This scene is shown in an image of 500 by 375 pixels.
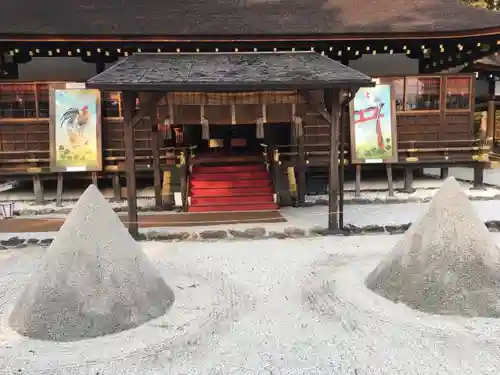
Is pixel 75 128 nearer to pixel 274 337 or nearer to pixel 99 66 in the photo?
pixel 99 66

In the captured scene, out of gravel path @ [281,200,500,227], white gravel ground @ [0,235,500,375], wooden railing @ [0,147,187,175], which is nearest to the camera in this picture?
white gravel ground @ [0,235,500,375]

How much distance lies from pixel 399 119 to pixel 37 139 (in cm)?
1003

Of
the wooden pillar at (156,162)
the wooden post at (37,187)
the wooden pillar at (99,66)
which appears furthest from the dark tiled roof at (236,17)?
the wooden post at (37,187)

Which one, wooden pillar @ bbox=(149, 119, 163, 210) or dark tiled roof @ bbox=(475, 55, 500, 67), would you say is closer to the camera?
wooden pillar @ bbox=(149, 119, 163, 210)

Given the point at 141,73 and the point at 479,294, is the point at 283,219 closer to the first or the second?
the point at 141,73

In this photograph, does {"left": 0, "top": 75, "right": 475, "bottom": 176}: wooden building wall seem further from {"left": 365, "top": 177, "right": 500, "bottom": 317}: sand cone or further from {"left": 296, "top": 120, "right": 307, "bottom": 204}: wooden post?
{"left": 365, "top": 177, "right": 500, "bottom": 317}: sand cone

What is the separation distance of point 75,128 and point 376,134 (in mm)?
7957

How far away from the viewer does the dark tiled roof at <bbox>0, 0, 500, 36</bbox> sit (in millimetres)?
11047

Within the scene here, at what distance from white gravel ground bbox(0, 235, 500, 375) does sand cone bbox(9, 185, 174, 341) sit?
0.15 meters

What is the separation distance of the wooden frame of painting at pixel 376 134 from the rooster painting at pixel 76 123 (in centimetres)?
704

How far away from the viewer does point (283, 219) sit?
9.43m

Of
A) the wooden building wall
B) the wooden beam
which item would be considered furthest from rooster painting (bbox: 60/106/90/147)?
the wooden beam

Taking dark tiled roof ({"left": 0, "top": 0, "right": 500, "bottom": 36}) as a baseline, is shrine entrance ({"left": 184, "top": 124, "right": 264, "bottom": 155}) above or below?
below

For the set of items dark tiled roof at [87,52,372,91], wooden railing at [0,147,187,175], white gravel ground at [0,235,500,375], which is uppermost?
dark tiled roof at [87,52,372,91]
